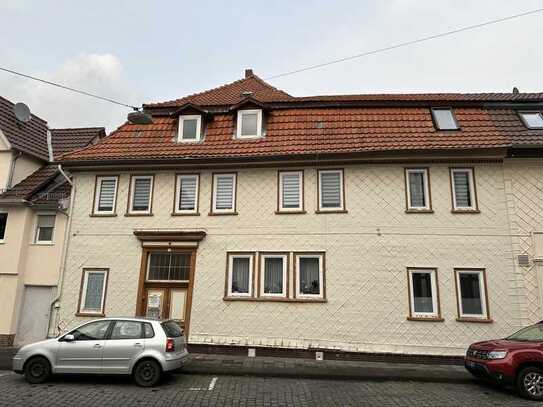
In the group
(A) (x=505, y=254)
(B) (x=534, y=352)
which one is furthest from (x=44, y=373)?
(A) (x=505, y=254)

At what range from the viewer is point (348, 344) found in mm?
12227

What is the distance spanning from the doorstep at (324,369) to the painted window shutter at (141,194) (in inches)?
225

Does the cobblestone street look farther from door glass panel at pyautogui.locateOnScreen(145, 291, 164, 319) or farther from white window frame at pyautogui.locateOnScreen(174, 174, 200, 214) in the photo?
white window frame at pyautogui.locateOnScreen(174, 174, 200, 214)

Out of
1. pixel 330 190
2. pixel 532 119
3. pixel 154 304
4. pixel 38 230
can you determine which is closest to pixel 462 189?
pixel 532 119

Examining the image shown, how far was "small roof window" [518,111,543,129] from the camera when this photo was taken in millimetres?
13734

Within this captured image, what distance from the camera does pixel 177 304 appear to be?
13.4 meters

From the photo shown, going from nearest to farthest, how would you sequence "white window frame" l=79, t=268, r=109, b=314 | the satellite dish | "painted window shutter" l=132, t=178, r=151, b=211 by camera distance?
"white window frame" l=79, t=268, r=109, b=314 < "painted window shutter" l=132, t=178, r=151, b=211 < the satellite dish

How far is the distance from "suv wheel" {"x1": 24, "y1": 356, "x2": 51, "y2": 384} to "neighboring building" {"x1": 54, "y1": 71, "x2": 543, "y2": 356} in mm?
4244

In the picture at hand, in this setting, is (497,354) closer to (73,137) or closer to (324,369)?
(324,369)

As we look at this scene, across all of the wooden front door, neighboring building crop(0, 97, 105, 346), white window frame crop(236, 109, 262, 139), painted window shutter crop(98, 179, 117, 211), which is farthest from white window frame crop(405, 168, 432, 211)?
neighboring building crop(0, 97, 105, 346)

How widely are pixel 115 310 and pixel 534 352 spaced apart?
39.9 feet

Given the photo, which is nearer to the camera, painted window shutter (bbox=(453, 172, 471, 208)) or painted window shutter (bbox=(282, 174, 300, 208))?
painted window shutter (bbox=(453, 172, 471, 208))

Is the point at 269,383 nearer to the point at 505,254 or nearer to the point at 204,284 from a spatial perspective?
the point at 204,284

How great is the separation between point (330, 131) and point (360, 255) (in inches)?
184
